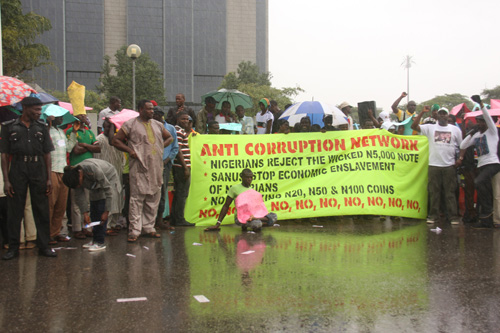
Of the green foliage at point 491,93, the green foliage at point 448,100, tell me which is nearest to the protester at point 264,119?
the green foliage at point 491,93

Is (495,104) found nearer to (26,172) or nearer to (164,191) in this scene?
(164,191)

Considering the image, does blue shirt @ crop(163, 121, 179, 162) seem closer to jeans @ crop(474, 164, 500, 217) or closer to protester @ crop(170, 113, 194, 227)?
protester @ crop(170, 113, 194, 227)

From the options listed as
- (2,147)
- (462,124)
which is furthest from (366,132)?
(2,147)

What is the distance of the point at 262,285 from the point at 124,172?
4.36m

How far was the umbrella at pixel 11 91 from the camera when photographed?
23.4 feet

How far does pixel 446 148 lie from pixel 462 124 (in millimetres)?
2511

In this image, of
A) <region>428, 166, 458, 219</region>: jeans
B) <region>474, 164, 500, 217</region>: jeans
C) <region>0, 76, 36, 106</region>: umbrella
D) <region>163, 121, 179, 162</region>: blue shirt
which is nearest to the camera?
<region>0, 76, 36, 106</region>: umbrella

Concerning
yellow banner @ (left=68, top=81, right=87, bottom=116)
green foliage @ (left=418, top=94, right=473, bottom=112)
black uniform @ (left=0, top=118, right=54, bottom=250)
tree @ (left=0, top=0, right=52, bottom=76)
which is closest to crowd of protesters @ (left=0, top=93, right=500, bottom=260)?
black uniform @ (left=0, top=118, right=54, bottom=250)

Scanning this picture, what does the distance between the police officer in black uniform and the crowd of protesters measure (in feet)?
0.04

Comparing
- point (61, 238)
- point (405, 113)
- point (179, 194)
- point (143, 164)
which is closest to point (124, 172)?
point (179, 194)

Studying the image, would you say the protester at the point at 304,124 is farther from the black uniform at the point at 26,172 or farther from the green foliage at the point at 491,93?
the green foliage at the point at 491,93

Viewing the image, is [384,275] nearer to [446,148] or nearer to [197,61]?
[446,148]

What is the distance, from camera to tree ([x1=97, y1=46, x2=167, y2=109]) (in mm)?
46312

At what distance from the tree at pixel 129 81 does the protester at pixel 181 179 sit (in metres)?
38.4
